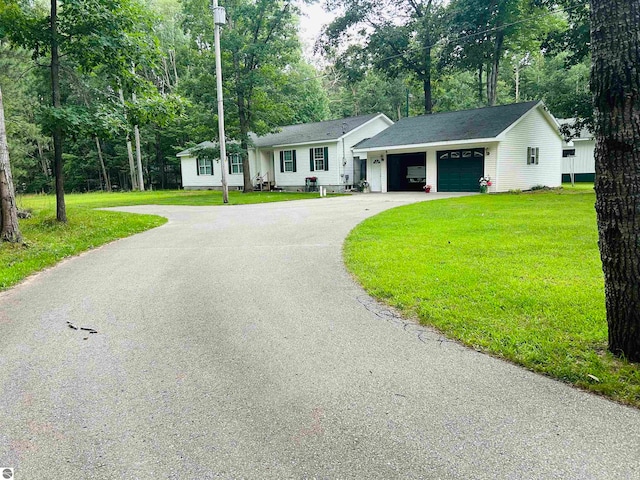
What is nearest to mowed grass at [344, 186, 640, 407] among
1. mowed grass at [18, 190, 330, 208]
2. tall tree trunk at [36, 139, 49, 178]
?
mowed grass at [18, 190, 330, 208]

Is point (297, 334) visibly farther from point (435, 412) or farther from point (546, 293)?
point (546, 293)

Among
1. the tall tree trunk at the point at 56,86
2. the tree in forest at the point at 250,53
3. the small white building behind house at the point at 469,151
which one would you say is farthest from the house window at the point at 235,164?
the tall tree trunk at the point at 56,86

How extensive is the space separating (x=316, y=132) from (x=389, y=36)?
710cm

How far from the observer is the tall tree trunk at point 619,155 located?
9.42 ft

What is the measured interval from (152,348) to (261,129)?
2055 cm

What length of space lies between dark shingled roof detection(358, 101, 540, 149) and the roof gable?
1561 millimetres

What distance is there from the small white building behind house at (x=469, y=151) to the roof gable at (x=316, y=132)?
60.8 inches

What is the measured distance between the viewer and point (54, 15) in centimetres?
1016

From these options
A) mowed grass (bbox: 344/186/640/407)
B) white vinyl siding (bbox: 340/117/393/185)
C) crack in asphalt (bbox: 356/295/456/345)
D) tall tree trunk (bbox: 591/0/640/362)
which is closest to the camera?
tall tree trunk (bbox: 591/0/640/362)

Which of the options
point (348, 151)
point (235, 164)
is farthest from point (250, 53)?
point (235, 164)

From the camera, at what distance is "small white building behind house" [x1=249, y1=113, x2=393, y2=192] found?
78.9 feet

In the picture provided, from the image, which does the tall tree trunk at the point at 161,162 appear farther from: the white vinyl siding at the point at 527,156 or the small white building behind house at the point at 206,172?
the white vinyl siding at the point at 527,156

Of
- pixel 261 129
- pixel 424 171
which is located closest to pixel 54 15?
pixel 261 129

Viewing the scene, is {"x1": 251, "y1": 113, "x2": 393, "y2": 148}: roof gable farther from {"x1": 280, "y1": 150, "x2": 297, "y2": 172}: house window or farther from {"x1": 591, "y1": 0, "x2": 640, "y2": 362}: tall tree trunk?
{"x1": 591, "y1": 0, "x2": 640, "y2": 362}: tall tree trunk
